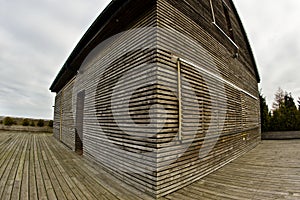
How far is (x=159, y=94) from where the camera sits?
10.4ft

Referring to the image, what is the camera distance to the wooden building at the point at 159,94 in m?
3.27

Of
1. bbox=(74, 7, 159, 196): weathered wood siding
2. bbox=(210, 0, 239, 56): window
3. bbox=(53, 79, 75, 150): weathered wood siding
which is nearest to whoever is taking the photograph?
bbox=(74, 7, 159, 196): weathered wood siding

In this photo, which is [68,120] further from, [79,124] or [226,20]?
[226,20]

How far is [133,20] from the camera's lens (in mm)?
4184

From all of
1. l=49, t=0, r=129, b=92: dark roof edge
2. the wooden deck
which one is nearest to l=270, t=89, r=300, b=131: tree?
the wooden deck

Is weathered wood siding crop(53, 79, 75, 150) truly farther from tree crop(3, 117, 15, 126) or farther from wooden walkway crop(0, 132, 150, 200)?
tree crop(3, 117, 15, 126)

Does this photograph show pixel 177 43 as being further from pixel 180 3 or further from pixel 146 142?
pixel 146 142

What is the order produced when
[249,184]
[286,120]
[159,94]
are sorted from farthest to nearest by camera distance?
[286,120] → [249,184] → [159,94]

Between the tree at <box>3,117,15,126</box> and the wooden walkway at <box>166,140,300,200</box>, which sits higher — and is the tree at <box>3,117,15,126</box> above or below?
above

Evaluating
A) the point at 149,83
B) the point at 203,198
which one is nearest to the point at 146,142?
the point at 149,83

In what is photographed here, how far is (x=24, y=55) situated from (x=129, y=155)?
15.5 m

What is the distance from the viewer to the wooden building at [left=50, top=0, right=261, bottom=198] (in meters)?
3.27

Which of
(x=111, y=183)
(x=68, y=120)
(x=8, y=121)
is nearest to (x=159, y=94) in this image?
(x=111, y=183)

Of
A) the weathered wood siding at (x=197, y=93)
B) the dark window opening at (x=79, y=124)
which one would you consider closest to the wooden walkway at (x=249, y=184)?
the weathered wood siding at (x=197, y=93)
